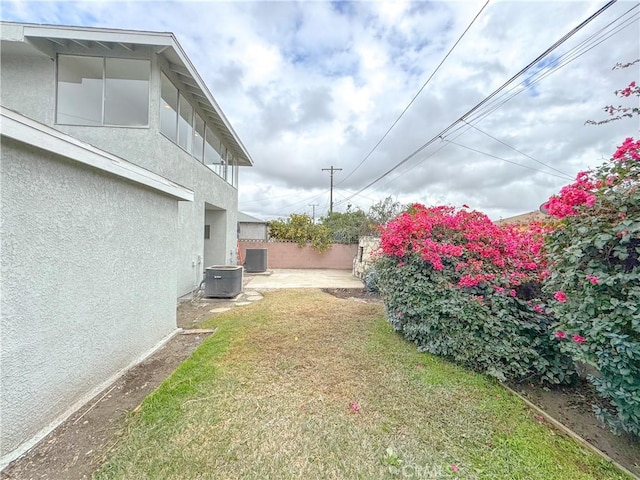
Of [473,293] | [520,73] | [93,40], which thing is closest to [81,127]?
[93,40]

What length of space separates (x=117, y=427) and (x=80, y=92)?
828 centimetres

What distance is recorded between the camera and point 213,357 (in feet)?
13.9

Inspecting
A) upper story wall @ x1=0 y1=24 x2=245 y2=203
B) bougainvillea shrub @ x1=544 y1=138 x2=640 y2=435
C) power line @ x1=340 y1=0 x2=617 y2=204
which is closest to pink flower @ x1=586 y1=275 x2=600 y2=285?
bougainvillea shrub @ x1=544 y1=138 x2=640 y2=435

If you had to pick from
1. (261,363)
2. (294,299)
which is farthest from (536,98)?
(261,363)

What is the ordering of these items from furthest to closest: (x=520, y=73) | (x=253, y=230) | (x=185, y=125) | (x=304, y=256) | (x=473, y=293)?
(x=253, y=230)
(x=304, y=256)
(x=185, y=125)
(x=520, y=73)
(x=473, y=293)

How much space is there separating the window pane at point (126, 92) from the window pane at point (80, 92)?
22 cm

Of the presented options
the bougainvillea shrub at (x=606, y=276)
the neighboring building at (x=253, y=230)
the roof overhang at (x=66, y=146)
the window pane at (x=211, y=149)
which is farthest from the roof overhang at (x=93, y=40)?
the neighboring building at (x=253, y=230)

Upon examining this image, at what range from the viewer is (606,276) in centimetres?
228

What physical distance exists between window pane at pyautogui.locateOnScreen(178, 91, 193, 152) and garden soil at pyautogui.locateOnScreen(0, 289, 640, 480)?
6.66m

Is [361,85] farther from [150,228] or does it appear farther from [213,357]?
[213,357]

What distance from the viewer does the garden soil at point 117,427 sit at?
7.10ft

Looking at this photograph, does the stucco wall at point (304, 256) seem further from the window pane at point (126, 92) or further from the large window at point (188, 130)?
the window pane at point (126, 92)

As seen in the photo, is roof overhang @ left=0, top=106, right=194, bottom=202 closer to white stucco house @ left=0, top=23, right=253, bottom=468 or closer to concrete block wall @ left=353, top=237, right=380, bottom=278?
white stucco house @ left=0, top=23, right=253, bottom=468

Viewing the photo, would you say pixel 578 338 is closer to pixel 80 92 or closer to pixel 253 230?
pixel 80 92
